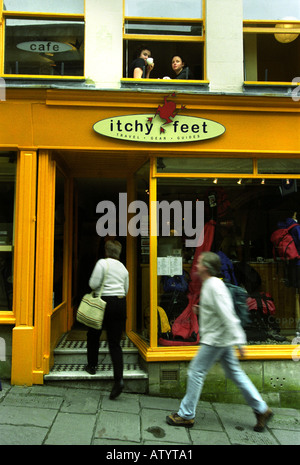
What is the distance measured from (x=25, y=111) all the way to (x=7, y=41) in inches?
48.0

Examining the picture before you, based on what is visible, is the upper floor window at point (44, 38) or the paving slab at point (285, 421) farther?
the upper floor window at point (44, 38)

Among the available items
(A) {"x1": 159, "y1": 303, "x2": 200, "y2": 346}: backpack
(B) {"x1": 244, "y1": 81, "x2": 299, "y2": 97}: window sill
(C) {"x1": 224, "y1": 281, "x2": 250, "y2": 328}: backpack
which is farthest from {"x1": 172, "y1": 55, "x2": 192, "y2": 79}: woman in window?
(A) {"x1": 159, "y1": 303, "x2": 200, "y2": 346}: backpack

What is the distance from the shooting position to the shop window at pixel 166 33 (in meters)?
5.46

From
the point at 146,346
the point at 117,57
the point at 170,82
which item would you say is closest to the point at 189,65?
the point at 170,82

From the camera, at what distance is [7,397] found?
4461 millimetres

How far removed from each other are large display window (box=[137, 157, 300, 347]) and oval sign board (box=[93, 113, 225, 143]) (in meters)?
0.34

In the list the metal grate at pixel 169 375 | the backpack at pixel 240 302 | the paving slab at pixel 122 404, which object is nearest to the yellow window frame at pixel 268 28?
the backpack at pixel 240 302

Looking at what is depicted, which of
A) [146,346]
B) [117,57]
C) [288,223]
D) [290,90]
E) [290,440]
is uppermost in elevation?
[117,57]

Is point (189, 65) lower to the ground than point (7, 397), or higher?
higher

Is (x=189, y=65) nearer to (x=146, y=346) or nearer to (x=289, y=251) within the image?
(x=289, y=251)

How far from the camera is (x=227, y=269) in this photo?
224 inches

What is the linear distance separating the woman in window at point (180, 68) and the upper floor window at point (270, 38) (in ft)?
2.90

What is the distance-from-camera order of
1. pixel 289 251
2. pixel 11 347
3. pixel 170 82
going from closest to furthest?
pixel 11 347 < pixel 170 82 < pixel 289 251

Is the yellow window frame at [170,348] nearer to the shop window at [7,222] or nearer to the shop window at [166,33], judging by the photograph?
the shop window at [166,33]
